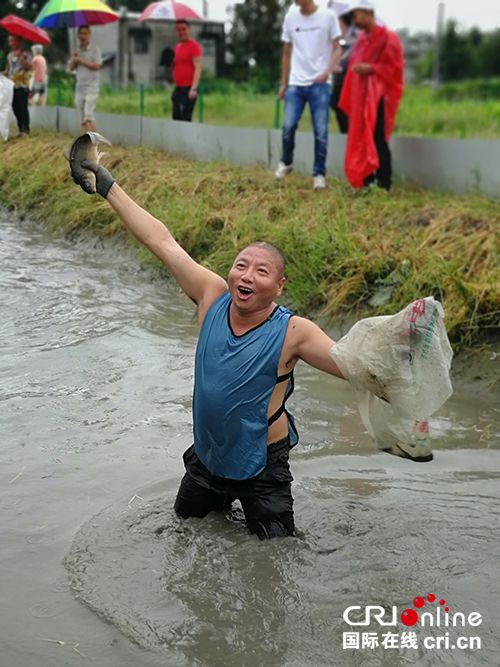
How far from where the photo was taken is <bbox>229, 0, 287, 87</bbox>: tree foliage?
37562 mm

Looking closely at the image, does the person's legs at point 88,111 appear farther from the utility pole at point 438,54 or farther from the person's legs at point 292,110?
the utility pole at point 438,54

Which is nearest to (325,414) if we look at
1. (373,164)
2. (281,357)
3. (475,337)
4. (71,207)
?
(475,337)

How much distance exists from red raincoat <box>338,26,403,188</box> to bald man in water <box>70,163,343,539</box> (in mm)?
5481

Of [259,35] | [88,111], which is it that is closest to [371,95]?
[88,111]

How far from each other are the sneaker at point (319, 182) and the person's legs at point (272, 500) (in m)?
5.84

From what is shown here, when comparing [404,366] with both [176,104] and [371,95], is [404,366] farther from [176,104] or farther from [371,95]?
[176,104]

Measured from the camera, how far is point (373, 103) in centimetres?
935

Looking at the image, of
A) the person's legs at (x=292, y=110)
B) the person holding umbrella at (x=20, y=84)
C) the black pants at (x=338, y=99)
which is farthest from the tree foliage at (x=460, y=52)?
the person's legs at (x=292, y=110)

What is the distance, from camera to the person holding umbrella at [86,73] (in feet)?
44.8

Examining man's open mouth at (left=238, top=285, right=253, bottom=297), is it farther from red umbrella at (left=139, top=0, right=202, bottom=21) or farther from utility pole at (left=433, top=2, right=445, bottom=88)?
utility pole at (left=433, top=2, right=445, bottom=88)

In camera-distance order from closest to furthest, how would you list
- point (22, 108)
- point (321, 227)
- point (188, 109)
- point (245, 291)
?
1. point (245, 291)
2. point (321, 227)
3. point (188, 109)
4. point (22, 108)

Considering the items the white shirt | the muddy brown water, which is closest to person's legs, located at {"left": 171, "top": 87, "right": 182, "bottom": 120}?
the white shirt

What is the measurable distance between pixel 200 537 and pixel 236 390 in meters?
0.69

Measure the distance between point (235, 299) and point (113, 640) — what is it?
1.29 meters
